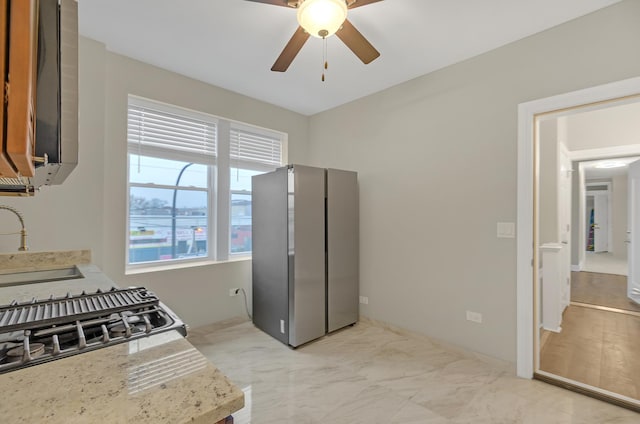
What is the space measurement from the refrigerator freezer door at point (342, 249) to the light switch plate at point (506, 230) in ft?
4.73

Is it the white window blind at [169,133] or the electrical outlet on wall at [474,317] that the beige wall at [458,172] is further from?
the white window blind at [169,133]

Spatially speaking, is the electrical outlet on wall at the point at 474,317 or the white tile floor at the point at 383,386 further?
the electrical outlet on wall at the point at 474,317

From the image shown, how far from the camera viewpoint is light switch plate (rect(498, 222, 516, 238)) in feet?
7.64

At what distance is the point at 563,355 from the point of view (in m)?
2.58

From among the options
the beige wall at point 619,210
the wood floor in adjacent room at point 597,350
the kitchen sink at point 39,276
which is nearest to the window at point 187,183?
the kitchen sink at point 39,276

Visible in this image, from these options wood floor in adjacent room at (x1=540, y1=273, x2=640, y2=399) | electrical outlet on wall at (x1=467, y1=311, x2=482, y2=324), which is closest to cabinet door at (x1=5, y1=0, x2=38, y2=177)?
electrical outlet on wall at (x1=467, y1=311, x2=482, y2=324)

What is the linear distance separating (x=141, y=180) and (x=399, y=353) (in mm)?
2928

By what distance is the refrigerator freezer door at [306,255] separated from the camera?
2766 mm

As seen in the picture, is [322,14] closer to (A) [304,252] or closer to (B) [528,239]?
(A) [304,252]

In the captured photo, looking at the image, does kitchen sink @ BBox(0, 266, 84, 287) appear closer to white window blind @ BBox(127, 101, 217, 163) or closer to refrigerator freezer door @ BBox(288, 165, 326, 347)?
white window blind @ BBox(127, 101, 217, 163)

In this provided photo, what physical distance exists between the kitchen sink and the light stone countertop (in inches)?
48.3

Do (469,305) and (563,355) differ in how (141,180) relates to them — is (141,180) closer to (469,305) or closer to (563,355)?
(469,305)

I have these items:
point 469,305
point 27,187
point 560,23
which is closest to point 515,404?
point 469,305

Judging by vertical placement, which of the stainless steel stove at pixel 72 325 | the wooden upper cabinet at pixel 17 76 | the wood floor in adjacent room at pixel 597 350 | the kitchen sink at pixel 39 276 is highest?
the wooden upper cabinet at pixel 17 76
